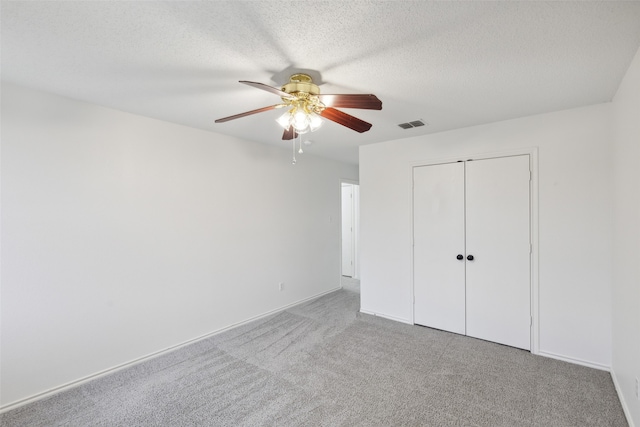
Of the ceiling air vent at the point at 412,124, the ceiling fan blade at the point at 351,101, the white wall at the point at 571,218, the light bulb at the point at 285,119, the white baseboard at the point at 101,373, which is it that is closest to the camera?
the ceiling fan blade at the point at 351,101

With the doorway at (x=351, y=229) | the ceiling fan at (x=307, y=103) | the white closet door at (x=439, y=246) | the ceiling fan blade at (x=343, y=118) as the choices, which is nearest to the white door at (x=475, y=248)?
the white closet door at (x=439, y=246)

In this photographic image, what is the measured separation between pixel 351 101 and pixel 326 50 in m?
0.32

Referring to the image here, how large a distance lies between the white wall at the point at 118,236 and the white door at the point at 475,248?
6.68ft

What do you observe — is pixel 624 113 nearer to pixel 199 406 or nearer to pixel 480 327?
pixel 480 327

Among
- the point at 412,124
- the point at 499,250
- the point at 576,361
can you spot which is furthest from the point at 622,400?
the point at 412,124

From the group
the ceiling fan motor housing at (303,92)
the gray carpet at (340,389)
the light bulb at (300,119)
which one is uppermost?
the ceiling fan motor housing at (303,92)

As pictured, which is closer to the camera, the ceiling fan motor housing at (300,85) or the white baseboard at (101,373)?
the ceiling fan motor housing at (300,85)

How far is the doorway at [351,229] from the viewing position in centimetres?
627

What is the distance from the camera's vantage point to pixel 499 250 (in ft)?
10.1

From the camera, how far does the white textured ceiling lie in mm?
1361

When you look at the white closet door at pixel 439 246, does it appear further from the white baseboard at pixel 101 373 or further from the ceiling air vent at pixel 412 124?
the white baseboard at pixel 101 373

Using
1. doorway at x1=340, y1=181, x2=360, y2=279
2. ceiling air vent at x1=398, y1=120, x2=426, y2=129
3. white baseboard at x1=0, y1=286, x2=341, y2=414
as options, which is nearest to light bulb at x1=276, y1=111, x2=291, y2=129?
ceiling air vent at x1=398, y1=120, x2=426, y2=129

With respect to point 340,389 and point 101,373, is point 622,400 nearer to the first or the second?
point 340,389

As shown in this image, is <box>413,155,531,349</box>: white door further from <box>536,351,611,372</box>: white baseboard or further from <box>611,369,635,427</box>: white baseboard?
<box>611,369,635,427</box>: white baseboard
